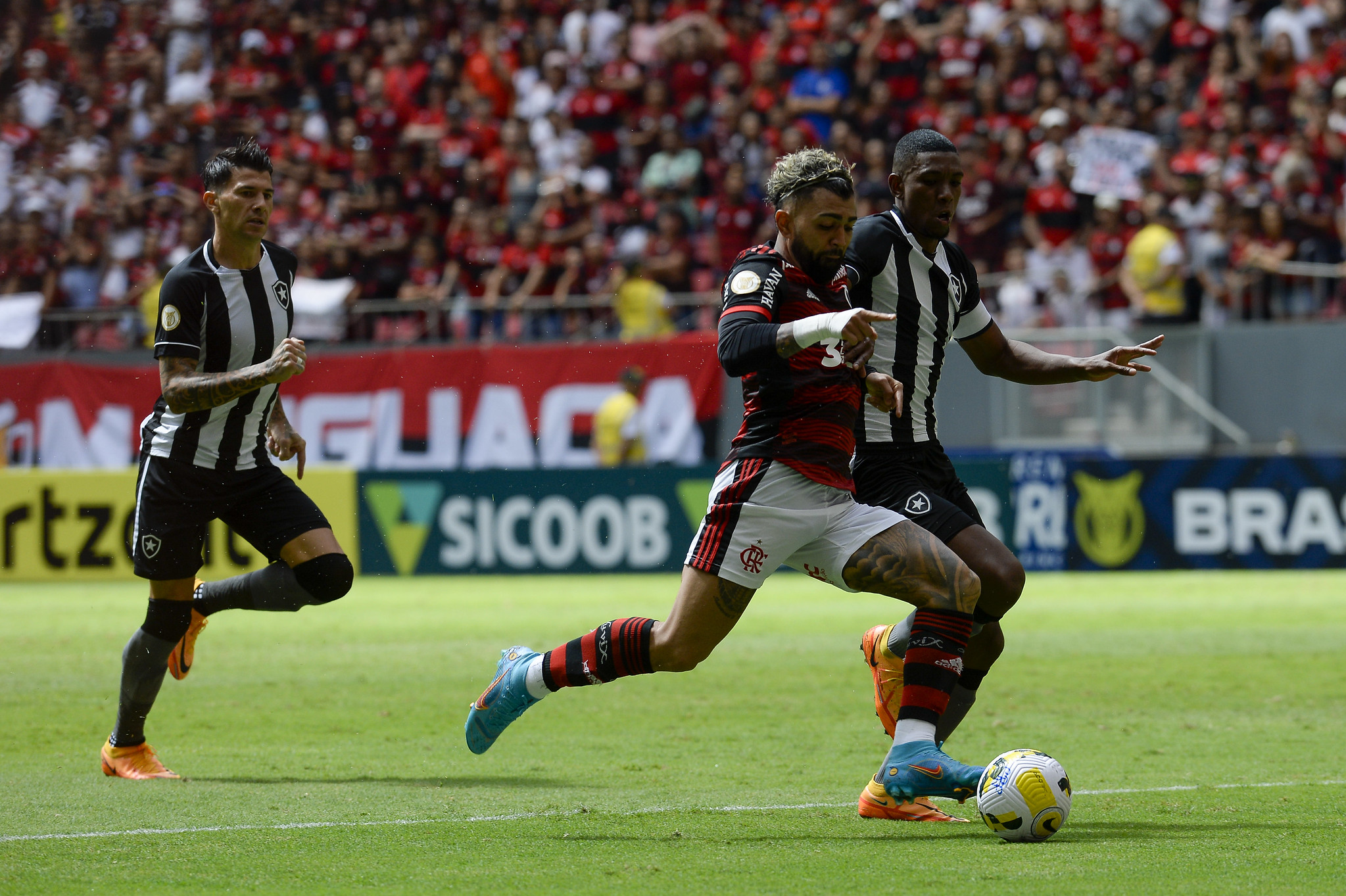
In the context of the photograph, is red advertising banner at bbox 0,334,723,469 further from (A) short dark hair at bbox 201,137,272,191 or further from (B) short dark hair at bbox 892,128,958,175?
(B) short dark hair at bbox 892,128,958,175

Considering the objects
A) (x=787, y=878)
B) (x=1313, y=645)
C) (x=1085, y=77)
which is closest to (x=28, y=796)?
(x=787, y=878)

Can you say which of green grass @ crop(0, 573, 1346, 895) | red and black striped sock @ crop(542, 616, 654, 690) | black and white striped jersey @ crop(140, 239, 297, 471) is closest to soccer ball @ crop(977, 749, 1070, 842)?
green grass @ crop(0, 573, 1346, 895)

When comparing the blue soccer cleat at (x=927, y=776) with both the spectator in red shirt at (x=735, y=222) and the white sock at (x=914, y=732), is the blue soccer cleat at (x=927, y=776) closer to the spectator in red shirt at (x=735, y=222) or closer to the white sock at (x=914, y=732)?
the white sock at (x=914, y=732)

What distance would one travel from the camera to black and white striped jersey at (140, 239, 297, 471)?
A: 657 centimetres

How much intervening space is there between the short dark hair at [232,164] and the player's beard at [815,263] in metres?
2.44

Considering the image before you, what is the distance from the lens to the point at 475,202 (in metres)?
21.5

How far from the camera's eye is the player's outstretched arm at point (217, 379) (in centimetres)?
610

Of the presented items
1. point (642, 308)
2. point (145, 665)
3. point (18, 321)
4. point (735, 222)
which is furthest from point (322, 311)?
point (145, 665)

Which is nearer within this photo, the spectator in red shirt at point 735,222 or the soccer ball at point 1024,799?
the soccer ball at point 1024,799

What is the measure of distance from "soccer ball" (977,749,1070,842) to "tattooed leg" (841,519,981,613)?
1.86ft

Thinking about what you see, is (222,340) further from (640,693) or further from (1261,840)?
(1261,840)

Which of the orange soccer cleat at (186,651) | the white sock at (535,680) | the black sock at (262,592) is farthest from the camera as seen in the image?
the orange soccer cleat at (186,651)

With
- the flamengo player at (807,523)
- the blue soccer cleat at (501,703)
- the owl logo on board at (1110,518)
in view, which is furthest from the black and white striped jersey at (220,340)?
the owl logo on board at (1110,518)

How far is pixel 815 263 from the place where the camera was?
5473 millimetres
